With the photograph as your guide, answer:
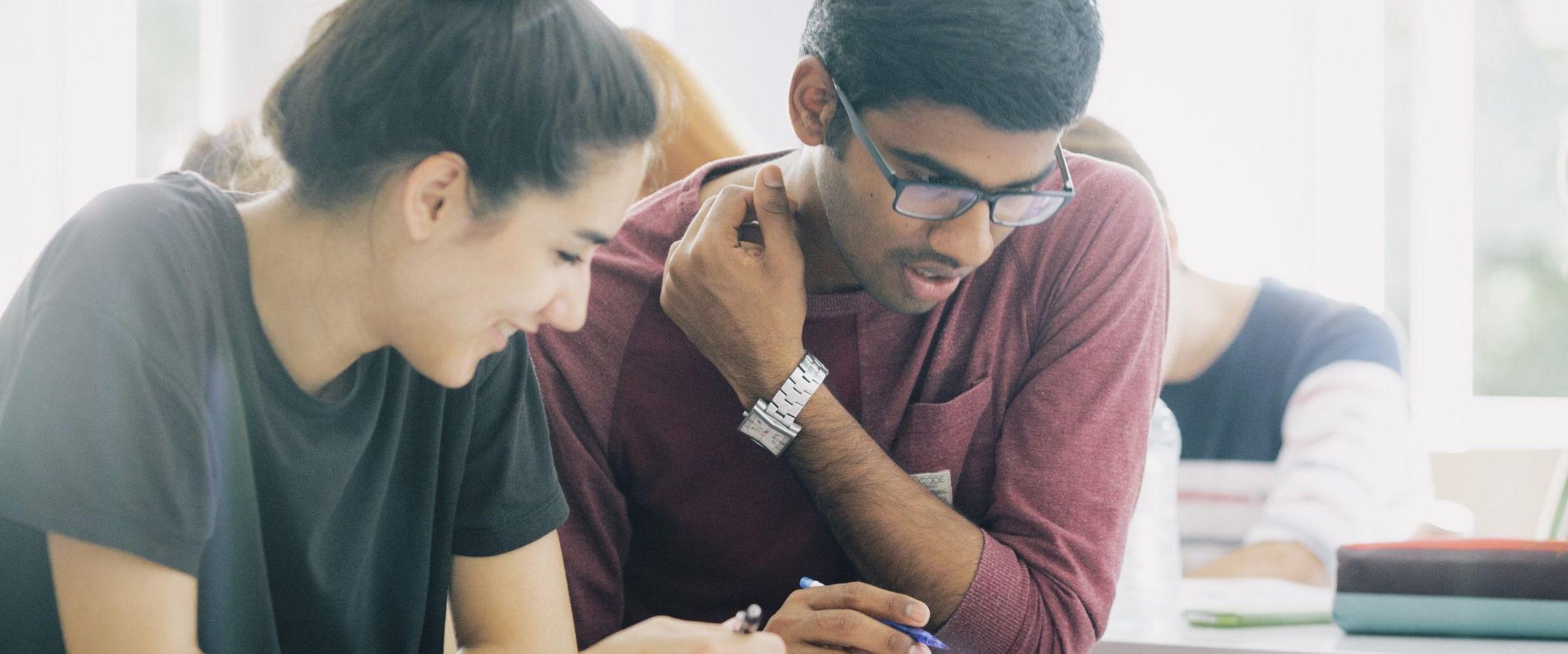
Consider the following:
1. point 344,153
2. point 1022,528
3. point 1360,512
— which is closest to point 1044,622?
point 1022,528

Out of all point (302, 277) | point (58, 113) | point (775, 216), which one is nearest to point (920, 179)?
point (775, 216)

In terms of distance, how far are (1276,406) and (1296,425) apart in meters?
0.05

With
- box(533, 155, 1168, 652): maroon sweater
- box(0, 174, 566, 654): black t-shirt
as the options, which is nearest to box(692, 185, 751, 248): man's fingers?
box(533, 155, 1168, 652): maroon sweater

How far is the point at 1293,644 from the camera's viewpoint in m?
1.23

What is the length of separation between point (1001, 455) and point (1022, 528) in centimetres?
8

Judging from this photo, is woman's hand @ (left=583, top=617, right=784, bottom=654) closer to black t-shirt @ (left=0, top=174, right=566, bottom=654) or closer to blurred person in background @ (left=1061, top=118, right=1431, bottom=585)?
black t-shirt @ (left=0, top=174, right=566, bottom=654)

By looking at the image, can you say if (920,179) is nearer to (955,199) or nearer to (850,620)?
(955,199)

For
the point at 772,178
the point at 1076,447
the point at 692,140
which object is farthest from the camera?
the point at 692,140

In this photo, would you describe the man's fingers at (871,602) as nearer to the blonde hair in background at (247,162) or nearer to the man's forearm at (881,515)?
the man's forearm at (881,515)

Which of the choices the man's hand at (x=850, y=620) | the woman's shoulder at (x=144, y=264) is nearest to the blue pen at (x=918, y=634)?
the man's hand at (x=850, y=620)

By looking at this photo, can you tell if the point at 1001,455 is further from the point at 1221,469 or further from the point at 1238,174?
the point at 1238,174

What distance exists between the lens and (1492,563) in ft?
4.13

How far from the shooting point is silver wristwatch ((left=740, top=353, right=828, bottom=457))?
1.27 m

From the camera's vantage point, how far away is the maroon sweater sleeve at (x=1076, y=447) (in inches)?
47.6
